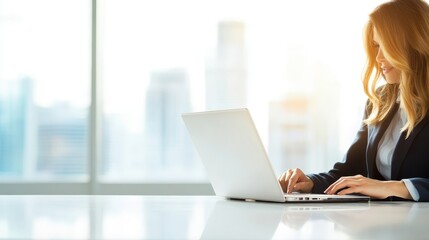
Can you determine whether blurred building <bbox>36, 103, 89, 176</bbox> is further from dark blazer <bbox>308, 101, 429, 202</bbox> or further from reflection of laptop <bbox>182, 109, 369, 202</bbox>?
reflection of laptop <bbox>182, 109, 369, 202</bbox>

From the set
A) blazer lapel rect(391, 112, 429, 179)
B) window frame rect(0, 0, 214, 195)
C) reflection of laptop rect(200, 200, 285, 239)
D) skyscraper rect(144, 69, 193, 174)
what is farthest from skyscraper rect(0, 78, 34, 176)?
reflection of laptop rect(200, 200, 285, 239)

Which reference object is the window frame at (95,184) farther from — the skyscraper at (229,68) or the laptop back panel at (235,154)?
the laptop back panel at (235,154)

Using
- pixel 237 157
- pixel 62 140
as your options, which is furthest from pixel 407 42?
pixel 62 140

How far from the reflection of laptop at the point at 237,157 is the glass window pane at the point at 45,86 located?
302 centimetres

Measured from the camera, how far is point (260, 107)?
17.0ft

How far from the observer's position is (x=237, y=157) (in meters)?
2.05

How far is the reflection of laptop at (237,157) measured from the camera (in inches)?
77.0

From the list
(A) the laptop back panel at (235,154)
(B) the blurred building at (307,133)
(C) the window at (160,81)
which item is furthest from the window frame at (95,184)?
(A) the laptop back panel at (235,154)

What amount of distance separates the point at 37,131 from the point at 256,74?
1.49 metres

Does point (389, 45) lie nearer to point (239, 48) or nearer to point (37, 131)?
point (239, 48)

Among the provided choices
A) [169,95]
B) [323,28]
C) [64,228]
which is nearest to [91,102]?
[169,95]

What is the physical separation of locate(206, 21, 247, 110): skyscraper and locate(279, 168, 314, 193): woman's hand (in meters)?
2.62

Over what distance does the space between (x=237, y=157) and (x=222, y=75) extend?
3.16 metres

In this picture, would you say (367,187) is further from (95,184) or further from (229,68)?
(95,184)
